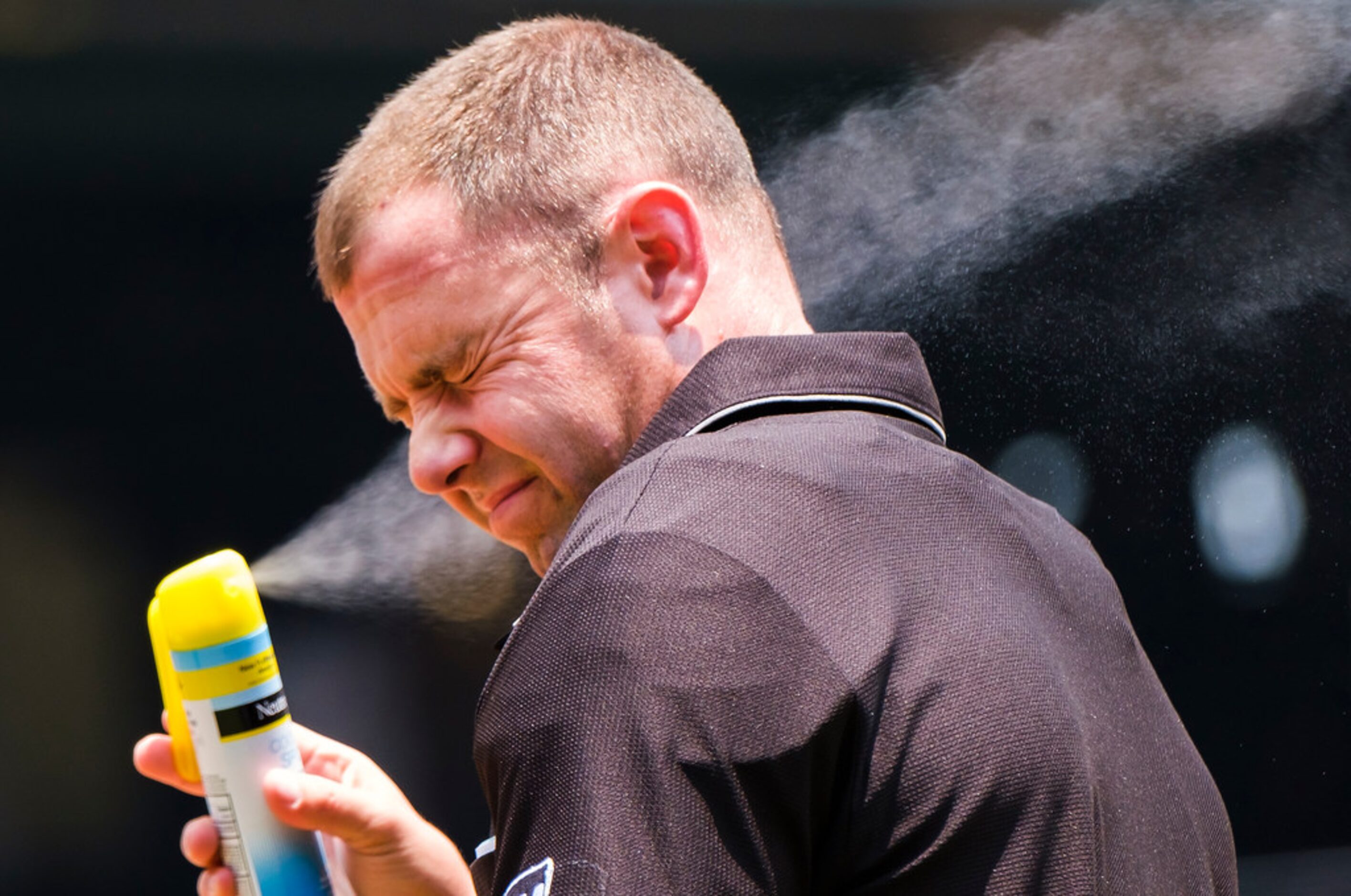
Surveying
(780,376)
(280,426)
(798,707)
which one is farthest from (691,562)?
(280,426)

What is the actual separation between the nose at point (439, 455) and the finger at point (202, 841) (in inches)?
15.6

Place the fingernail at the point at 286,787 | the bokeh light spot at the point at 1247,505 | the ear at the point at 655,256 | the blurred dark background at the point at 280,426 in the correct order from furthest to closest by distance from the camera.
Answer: the bokeh light spot at the point at 1247,505 → the blurred dark background at the point at 280,426 → the ear at the point at 655,256 → the fingernail at the point at 286,787

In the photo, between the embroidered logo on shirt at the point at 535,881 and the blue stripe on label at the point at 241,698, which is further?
the blue stripe on label at the point at 241,698

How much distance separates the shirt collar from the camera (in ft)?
3.19

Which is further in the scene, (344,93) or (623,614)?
(344,93)

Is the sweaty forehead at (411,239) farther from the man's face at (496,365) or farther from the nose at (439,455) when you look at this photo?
the nose at (439,455)

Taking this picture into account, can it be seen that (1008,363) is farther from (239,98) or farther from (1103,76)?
(239,98)

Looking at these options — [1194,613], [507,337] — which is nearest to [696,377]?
[507,337]

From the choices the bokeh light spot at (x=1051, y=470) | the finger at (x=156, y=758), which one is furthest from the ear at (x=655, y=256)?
the bokeh light spot at (x=1051, y=470)

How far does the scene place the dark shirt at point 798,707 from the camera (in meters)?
0.67

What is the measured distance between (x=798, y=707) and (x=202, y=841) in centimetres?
55

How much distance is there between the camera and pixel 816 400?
3.23ft

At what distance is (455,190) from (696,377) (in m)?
0.34

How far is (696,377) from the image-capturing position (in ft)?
3.25
